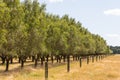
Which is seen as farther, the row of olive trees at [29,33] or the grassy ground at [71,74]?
the row of olive trees at [29,33]

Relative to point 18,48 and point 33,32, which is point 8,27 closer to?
point 18,48

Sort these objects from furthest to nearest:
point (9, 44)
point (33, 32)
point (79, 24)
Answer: point (79, 24) → point (33, 32) → point (9, 44)

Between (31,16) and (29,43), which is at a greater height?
(31,16)

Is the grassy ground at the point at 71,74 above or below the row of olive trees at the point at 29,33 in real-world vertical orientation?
below

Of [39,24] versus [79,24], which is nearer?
[39,24]

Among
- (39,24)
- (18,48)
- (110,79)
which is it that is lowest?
(110,79)

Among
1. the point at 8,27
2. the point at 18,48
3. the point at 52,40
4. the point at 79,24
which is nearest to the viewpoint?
the point at 8,27

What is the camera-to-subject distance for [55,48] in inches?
3167

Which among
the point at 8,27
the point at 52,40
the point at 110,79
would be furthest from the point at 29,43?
the point at 110,79

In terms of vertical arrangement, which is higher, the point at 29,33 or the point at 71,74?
the point at 29,33

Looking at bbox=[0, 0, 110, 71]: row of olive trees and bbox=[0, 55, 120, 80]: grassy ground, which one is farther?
bbox=[0, 0, 110, 71]: row of olive trees

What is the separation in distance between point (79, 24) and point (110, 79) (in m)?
85.5

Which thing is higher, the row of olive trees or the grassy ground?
the row of olive trees

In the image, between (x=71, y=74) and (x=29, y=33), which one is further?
(x=29, y=33)
